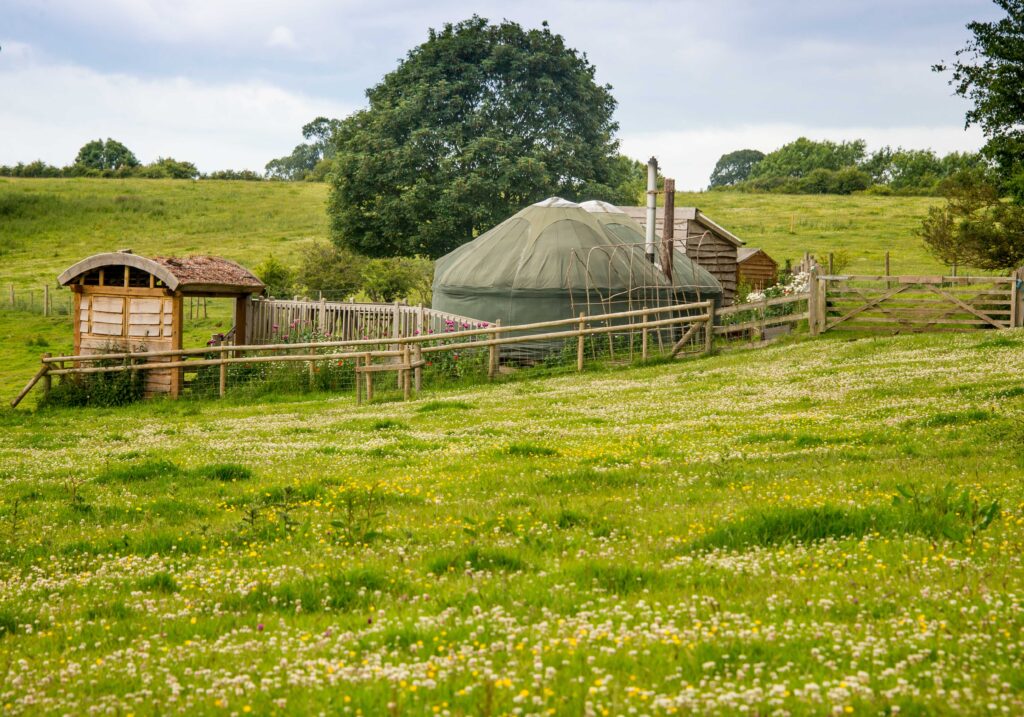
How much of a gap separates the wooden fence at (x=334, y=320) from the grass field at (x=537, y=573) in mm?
15318

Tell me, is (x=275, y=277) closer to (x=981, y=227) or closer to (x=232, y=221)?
(x=981, y=227)

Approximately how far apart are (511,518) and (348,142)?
42414 mm

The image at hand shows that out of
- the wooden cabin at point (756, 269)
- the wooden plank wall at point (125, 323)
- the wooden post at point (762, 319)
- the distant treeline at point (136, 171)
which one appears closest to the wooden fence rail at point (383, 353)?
the wooden plank wall at point (125, 323)

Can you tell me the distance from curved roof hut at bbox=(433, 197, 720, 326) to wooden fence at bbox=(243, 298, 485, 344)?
2.41 meters

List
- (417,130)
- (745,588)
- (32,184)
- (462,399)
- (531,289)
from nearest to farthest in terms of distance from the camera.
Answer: (745,588)
(462,399)
(531,289)
(417,130)
(32,184)

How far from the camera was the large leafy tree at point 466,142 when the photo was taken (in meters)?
44.3

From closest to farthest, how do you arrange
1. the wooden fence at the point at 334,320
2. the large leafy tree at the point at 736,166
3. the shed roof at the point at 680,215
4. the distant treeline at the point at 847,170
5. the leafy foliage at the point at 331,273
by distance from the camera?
the wooden fence at the point at 334,320
the shed roof at the point at 680,215
the leafy foliage at the point at 331,273
the distant treeline at the point at 847,170
the large leafy tree at the point at 736,166

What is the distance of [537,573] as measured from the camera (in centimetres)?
662

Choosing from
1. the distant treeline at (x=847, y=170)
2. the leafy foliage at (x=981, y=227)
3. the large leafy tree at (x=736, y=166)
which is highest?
the large leafy tree at (x=736, y=166)

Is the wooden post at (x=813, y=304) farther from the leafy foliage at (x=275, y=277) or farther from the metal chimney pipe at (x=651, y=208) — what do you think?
the leafy foliage at (x=275, y=277)

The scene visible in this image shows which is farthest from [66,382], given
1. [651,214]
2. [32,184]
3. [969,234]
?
[32,184]

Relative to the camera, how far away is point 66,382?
2550cm

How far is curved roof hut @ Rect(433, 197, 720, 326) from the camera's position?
30812 mm

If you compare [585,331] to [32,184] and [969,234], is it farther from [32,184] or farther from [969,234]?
[32,184]
